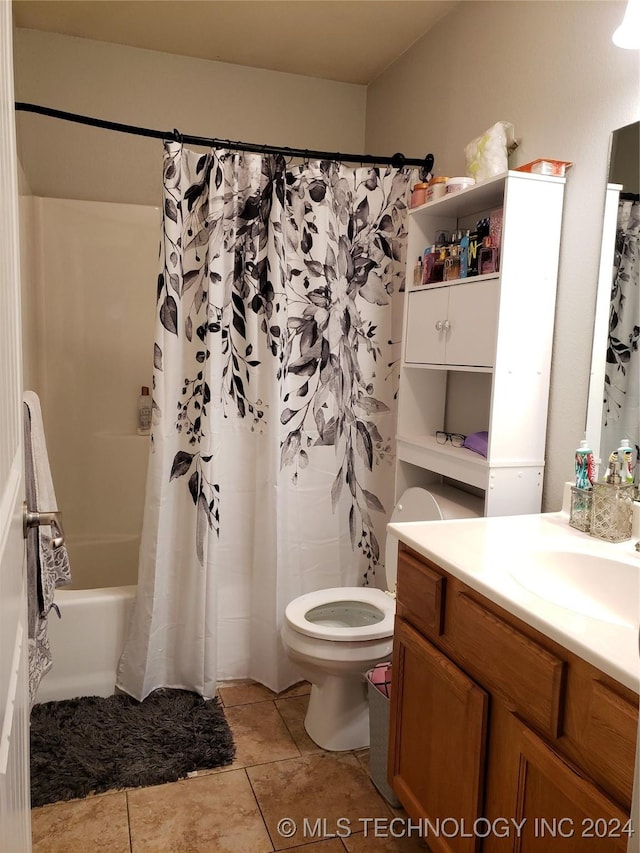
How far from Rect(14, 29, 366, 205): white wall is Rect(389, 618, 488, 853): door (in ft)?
7.75

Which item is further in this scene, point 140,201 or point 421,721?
point 140,201

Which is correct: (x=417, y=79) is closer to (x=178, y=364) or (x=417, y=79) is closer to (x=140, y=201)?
(x=140, y=201)

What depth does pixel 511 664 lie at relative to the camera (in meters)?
1.23

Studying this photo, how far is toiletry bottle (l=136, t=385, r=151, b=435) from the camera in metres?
3.14

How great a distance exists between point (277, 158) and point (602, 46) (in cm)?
107

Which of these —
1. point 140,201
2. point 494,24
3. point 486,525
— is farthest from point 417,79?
point 486,525

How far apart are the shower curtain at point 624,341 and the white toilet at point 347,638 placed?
1.81ft

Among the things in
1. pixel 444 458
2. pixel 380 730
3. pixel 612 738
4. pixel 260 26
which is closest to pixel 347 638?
pixel 380 730

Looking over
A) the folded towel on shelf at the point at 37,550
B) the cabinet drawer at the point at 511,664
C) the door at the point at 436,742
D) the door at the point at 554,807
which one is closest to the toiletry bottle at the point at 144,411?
the folded towel on shelf at the point at 37,550

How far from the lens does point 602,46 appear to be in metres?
1.70

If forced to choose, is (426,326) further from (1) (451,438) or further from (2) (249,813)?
(2) (249,813)

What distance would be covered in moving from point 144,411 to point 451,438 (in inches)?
62.9

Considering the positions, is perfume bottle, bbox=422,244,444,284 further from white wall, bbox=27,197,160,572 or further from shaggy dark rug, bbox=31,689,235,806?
shaggy dark rug, bbox=31,689,235,806

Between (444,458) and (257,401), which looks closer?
(444,458)
